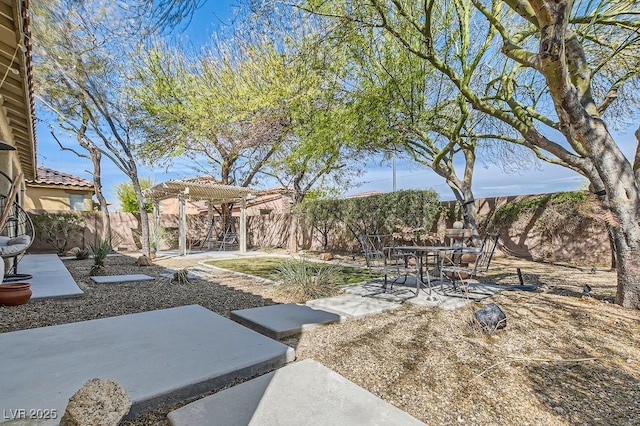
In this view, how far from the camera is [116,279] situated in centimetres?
596

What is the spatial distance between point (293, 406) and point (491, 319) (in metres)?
2.22

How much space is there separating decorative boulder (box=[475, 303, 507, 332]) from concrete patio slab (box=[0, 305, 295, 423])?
1.86m

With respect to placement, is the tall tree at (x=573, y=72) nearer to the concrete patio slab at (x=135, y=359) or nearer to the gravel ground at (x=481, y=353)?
the gravel ground at (x=481, y=353)

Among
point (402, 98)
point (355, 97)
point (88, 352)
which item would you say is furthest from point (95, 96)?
point (88, 352)

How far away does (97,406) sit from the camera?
1.31 m

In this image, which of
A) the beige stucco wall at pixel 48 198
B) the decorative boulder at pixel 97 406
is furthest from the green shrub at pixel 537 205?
the beige stucco wall at pixel 48 198

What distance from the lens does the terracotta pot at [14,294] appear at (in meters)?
3.72

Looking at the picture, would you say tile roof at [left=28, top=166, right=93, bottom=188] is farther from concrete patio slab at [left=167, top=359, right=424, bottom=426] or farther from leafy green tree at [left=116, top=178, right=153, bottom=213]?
concrete patio slab at [left=167, top=359, right=424, bottom=426]

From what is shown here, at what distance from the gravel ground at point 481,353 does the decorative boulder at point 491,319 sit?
79 millimetres

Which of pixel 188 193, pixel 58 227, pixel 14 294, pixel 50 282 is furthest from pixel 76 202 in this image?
pixel 14 294

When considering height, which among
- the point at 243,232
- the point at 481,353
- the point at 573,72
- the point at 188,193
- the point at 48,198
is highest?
the point at 573,72

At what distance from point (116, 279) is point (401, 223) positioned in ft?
23.0

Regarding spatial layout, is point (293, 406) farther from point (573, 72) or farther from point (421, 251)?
point (573, 72)

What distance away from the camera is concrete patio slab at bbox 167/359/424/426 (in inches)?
62.6
